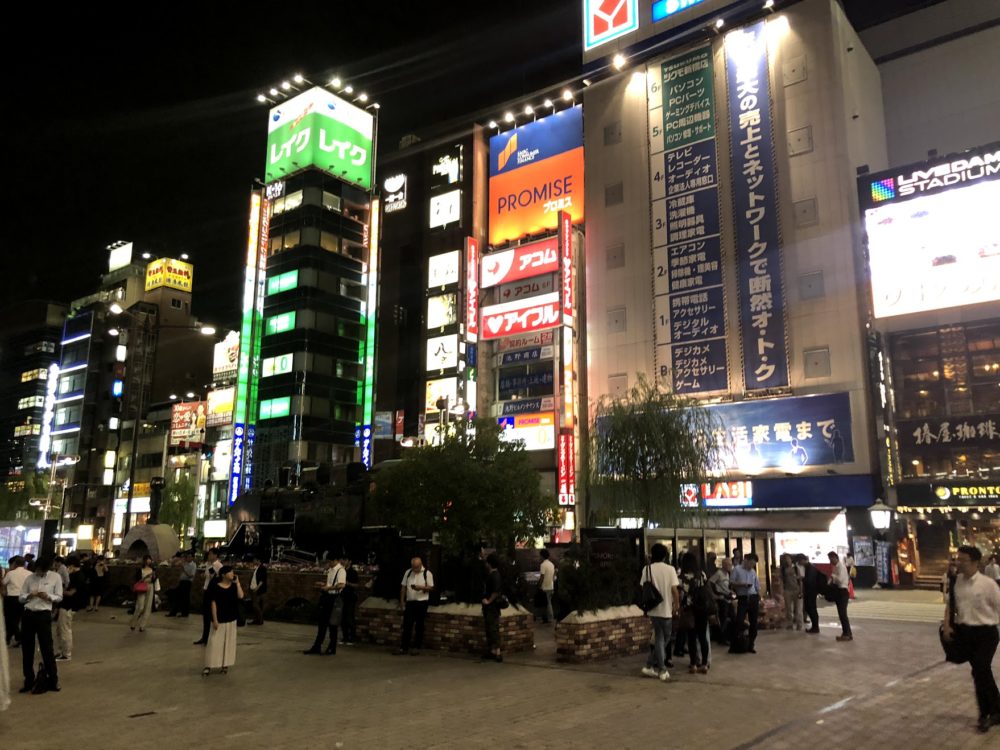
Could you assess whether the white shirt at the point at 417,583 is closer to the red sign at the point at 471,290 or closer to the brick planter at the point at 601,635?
the brick planter at the point at 601,635

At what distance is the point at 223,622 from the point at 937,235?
1138 inches

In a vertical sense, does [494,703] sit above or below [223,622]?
below

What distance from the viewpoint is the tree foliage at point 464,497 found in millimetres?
13969

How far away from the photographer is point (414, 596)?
12.1 metres

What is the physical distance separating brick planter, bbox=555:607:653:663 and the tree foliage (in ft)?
9.53

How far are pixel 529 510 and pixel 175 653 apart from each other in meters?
6.72

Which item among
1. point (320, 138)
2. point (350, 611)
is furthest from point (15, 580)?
point (320, 138)

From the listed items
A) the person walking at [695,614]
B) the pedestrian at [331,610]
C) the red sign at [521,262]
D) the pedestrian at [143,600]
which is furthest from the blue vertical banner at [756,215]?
the pedestrian at [143,600]

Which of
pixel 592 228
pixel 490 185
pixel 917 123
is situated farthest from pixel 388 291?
pixel 917 123

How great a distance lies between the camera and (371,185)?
63250mm

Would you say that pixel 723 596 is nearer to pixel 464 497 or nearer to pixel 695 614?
pixel 695 614

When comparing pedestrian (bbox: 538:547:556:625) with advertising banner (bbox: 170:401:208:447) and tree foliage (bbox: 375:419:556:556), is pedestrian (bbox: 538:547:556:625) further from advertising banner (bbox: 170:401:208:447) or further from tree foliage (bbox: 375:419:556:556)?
advertising banner (bbox: 170:401:208:447)

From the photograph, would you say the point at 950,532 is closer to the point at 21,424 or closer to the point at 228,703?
the point at 228,703

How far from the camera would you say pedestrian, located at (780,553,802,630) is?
1555cm
